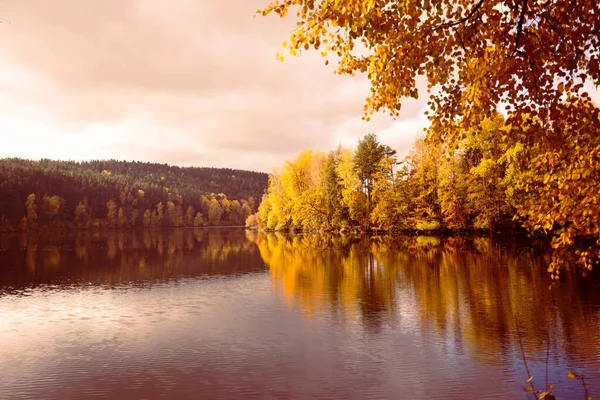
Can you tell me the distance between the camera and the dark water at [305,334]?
37.0ft

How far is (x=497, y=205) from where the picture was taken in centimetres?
5178

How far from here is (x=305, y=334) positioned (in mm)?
15656

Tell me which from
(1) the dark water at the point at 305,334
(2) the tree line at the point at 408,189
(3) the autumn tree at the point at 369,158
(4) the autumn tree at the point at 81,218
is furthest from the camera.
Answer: (4) the autumn tree at the point at 81,218

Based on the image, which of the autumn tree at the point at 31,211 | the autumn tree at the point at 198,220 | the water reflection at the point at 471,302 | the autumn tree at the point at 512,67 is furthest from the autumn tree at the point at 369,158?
the autumn tree at the point at 198,220

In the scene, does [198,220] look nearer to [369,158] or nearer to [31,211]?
[31,211]

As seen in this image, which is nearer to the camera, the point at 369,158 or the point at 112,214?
the point at 369,158

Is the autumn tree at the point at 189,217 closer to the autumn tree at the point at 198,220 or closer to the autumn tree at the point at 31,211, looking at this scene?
the autumn tree at the point at 198,220

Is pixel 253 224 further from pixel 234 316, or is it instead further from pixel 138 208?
pixel 234 316

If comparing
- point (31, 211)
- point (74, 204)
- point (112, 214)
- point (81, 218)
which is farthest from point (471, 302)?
point (74, 204)

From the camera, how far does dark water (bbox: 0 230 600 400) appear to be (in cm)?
1129

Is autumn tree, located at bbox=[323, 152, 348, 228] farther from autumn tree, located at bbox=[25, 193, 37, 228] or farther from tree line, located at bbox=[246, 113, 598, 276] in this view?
autumn tree, located at bbox=[25, 193, 37, 228]

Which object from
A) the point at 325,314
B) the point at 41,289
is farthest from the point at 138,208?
the point at 325,314

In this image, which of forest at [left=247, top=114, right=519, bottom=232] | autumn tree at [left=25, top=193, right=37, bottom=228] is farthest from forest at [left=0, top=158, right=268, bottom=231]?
forest at [left=247, top=114, right=519, bottom=232]

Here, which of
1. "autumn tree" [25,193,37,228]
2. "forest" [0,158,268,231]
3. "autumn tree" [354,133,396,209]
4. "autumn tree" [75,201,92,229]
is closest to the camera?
"autumn tree" [354,133,396,209]
